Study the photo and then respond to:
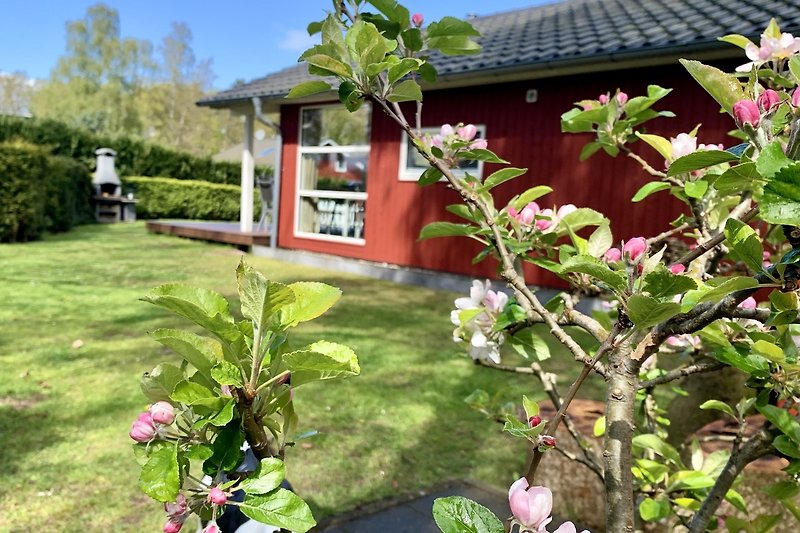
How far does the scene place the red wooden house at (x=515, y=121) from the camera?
6.35m

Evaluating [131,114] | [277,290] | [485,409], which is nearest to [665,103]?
[485,409]

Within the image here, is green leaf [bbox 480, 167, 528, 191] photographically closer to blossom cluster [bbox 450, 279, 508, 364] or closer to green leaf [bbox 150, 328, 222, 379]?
blossom cluster [bbox 450, 279, 508, 364]

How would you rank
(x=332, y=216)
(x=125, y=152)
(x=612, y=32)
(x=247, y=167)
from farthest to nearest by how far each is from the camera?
(x=125, y=152), (x=247, y=167), (x=332, y=216), (x=612, y=32)

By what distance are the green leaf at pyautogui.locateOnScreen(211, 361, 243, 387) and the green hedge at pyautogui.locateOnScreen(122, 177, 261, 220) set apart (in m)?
21.0

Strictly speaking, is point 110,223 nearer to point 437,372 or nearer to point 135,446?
point 437,372

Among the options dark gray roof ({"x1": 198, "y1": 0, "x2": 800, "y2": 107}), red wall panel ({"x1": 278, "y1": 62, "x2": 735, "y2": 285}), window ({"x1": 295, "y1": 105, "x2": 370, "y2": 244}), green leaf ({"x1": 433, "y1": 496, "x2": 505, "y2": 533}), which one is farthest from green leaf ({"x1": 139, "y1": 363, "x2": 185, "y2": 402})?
window ({"x1": 295, "y1": 105, "x2": 370, "y2": 244})

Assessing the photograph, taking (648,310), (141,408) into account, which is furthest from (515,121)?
(648,310)

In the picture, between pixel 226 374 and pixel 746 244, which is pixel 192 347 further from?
pixel 746 244

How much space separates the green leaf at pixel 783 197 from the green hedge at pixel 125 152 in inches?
763

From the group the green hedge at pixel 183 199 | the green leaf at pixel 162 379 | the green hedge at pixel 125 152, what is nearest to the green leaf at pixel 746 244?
the green leaf at pixel 162 379

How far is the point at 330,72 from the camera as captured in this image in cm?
105

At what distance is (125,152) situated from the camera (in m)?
21.5

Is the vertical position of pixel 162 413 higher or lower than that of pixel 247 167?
lower

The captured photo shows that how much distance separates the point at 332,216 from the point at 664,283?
387 inches
